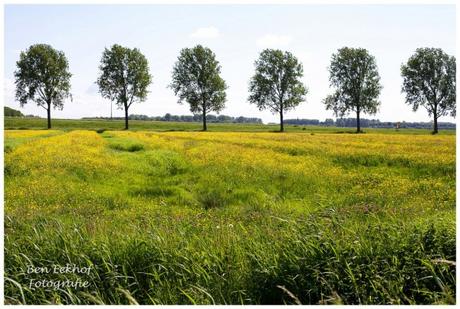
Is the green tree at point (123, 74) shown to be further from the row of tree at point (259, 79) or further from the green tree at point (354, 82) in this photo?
the green tree at point (354, 82)

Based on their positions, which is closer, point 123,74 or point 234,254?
point 234,254

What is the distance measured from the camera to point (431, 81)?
57406 millimetres

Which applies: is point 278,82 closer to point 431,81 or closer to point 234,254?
point 431,81

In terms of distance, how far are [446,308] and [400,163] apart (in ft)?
56.1

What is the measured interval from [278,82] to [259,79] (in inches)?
115

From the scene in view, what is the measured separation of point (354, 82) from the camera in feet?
191

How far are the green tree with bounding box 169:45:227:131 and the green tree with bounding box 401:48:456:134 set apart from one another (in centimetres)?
2644

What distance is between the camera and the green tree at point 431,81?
5331 centimetres

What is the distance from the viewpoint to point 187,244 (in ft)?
21.3

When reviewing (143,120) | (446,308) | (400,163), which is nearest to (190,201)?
(446,308)

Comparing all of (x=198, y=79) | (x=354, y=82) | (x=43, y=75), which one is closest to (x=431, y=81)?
(x=354, y=82)

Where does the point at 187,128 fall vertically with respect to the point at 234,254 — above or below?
above

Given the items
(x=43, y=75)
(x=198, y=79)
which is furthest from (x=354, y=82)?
(x=43, y=75)

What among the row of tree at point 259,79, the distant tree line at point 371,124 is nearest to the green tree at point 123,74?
the row of tree at point 259,79
